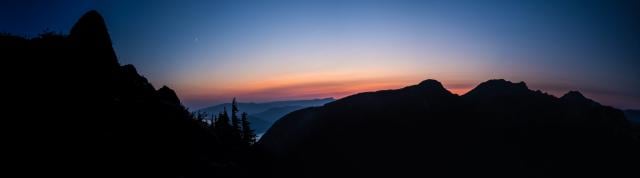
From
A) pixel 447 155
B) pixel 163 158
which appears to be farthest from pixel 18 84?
pixel 447 155

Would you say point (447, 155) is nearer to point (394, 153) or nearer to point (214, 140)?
point (394, 153)

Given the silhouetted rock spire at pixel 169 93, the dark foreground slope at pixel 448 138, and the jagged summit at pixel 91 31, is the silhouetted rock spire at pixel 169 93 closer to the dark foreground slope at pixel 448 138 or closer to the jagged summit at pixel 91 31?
the jagged summit at pixel 91 31

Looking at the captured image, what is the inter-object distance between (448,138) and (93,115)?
7489cm

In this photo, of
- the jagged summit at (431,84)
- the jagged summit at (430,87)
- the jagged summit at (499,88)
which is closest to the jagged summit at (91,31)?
the jagged summit at (430,87)

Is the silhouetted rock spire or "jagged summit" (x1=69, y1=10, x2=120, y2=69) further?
the silhouetted rock spire

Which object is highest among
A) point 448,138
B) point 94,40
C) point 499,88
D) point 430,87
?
point 94,40

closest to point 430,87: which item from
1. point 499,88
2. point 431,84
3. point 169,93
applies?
point 431,84

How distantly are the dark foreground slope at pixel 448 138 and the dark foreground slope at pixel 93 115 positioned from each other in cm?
2744

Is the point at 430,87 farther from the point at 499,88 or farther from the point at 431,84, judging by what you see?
the point at 499,88

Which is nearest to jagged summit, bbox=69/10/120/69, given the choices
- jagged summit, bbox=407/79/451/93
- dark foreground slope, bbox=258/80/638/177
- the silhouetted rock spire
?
the silhouetted rock spire

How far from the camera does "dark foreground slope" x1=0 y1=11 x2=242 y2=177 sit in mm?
17000

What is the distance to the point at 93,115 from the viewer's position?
20.2m

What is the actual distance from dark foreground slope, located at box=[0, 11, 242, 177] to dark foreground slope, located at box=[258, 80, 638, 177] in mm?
27441

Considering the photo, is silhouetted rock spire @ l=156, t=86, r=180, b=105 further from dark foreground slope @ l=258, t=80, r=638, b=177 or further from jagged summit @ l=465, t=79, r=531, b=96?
jagged summit @ l=465, t=79, r=531, b=96
